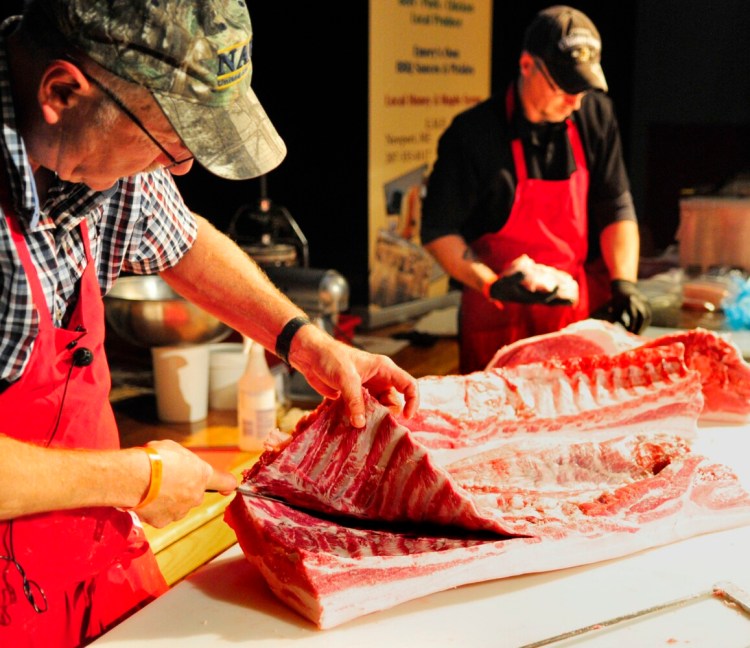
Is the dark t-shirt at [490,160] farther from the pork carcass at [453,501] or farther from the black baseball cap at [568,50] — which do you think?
the pork carcass at [453,501]

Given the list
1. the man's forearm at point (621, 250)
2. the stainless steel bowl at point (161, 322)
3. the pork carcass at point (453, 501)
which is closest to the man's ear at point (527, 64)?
the man's forearm at point (621, 250)

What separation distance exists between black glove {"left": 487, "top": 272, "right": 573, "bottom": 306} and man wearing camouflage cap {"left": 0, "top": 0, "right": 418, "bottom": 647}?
5.30 feet

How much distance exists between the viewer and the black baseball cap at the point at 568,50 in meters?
Answer: 3.40

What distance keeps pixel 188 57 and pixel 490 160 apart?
239cm

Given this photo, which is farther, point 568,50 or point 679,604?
point 568,50

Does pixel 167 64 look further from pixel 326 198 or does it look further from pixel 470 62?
pixel 470 62

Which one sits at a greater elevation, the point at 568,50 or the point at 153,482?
the point at 568,50

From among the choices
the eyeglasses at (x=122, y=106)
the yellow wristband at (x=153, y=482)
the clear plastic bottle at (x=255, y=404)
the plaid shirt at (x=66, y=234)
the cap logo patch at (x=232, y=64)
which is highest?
the cap logo patch at (x=232, y=64)

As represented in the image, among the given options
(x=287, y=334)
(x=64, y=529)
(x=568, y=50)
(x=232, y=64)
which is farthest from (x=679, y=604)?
(x=568, y=50)

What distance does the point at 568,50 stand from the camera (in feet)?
11.1

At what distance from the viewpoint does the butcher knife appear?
155cm

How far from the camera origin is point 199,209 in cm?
663

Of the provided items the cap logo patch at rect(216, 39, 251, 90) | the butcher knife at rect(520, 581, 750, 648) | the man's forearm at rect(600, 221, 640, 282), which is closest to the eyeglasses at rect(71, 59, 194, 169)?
the cap logo patch at rect(216, 39, 251, 90)

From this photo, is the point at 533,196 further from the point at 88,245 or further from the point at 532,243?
the point at 88,245
